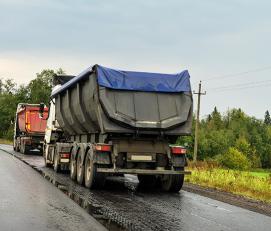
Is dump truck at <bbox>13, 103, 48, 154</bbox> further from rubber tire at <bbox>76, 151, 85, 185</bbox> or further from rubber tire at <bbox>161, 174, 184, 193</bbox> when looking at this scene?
rubber tire at <bbox>161, 174, 184, 193</bbox>

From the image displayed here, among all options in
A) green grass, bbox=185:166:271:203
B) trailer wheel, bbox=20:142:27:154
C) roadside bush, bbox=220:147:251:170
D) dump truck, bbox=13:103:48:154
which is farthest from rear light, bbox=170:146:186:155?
roadside bush, bbox=220:147:251:170

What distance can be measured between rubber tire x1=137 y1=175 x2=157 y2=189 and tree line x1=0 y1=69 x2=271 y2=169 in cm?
5526

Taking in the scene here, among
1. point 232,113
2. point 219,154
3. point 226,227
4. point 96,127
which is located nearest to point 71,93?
point 96,127

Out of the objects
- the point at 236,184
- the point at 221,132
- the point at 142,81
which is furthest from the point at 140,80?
the point at 221,132

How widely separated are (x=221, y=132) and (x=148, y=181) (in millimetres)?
112205

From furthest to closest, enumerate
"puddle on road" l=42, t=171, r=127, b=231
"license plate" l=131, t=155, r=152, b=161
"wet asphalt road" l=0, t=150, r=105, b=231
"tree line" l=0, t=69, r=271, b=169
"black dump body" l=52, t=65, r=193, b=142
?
"tree line" l=0, t=69, r=271, b=169, "license plate" l=131, t=155, r=152, b=161, "black dump body" l=52, t=65, r=193, b=142, "puddle on road" l=42, t=171, r=127, b=231, "wet asphalt road" l=0, t=150, r=105, b=231

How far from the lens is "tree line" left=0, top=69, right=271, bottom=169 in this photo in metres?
83.9

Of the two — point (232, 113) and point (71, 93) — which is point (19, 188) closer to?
point (71, 93)

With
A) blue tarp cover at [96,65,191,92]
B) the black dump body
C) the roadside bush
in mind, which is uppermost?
blue tarp cover at [96,65,191,92]

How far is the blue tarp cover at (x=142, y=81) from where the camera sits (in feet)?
41.3

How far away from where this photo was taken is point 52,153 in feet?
64.2

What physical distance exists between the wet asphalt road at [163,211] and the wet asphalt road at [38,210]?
28 centimetres

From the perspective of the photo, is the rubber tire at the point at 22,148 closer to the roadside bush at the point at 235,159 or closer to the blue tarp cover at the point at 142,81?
the blue tarp cover at the point at 142,81

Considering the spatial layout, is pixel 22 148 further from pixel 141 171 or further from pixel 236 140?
pixel 236 140
